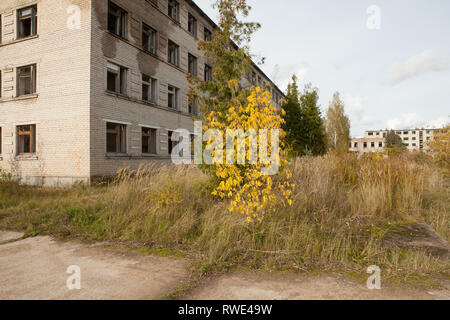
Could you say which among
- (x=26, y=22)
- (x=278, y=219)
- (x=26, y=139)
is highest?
(x=26, y=22)

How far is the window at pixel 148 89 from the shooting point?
15.5 m

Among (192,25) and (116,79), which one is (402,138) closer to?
(192,25)

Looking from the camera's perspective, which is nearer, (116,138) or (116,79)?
(116,138)

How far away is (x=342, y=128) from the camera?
3497 centimetres

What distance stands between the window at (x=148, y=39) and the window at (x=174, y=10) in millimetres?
2698

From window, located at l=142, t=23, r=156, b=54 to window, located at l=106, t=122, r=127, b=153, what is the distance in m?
5.40

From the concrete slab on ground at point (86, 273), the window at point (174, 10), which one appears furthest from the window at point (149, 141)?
the concrete slab on ground at point (86, 273)

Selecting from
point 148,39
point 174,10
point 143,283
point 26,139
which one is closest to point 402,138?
point 174,10

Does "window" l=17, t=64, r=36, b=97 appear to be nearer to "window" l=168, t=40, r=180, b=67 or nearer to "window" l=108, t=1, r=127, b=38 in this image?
"window" l=108, t=1, r=127, b=38

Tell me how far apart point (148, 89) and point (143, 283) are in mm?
14361

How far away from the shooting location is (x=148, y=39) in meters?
16.0

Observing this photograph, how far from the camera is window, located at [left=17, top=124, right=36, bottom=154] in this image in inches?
508
